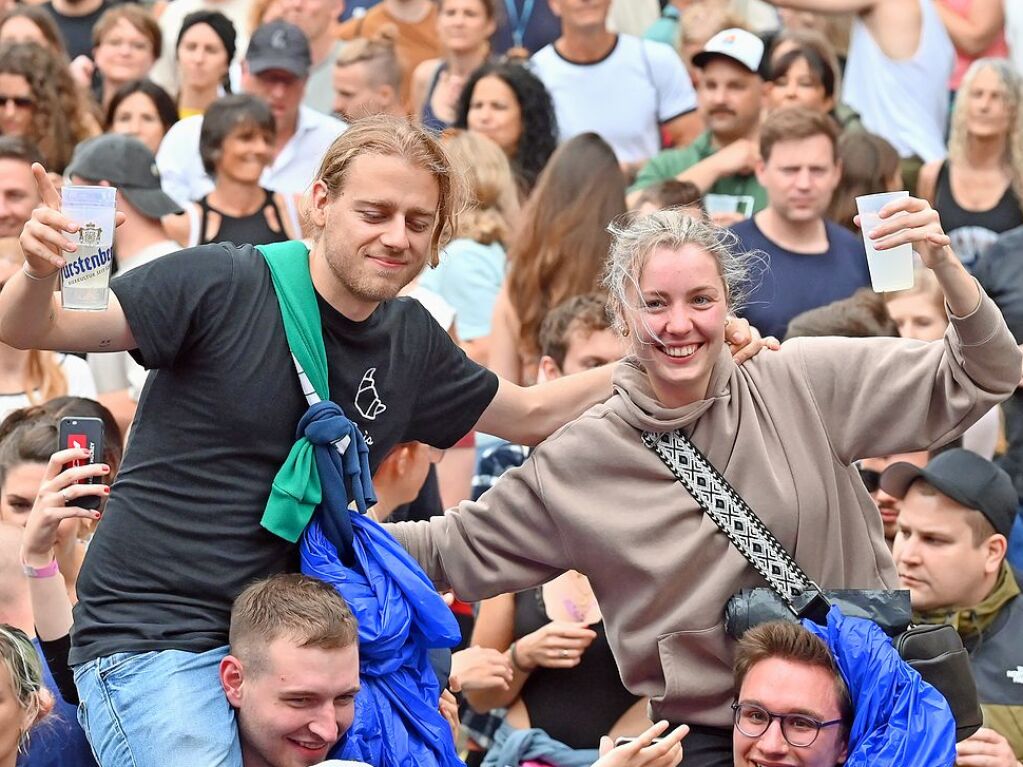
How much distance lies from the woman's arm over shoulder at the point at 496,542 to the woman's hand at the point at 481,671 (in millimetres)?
884

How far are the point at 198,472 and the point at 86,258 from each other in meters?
0.51

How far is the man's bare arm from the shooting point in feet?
11.0

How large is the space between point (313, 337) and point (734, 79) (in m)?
4.72

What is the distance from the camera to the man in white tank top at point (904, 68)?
8.71 metres

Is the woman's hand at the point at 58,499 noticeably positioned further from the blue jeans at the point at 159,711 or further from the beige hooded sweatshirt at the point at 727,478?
the beige hooded sweatshirt at the point at 727,478

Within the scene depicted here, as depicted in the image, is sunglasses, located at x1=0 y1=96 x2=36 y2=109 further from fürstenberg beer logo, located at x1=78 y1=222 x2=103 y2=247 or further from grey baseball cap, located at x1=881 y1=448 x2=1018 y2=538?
fürstenberg beer logo, located at x1=78 y1=222 x2=103 y2=247

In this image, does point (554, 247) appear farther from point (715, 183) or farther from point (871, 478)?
point (871, 478)

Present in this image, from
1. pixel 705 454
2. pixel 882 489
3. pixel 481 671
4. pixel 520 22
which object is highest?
pixel 520 22

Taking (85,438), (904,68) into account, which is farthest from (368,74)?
(85,438)

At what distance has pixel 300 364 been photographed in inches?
146

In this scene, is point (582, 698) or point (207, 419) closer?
point (207, 419)

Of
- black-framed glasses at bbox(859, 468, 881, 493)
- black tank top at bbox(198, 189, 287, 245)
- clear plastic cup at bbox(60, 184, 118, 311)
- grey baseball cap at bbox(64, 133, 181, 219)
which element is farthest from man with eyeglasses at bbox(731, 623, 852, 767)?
black tank top at bbox(198, 189, 287, 245)

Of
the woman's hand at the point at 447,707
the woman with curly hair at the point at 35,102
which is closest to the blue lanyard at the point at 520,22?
the woman with curly hair at the point at 35,102

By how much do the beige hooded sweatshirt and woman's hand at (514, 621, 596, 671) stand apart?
0.94 metres
